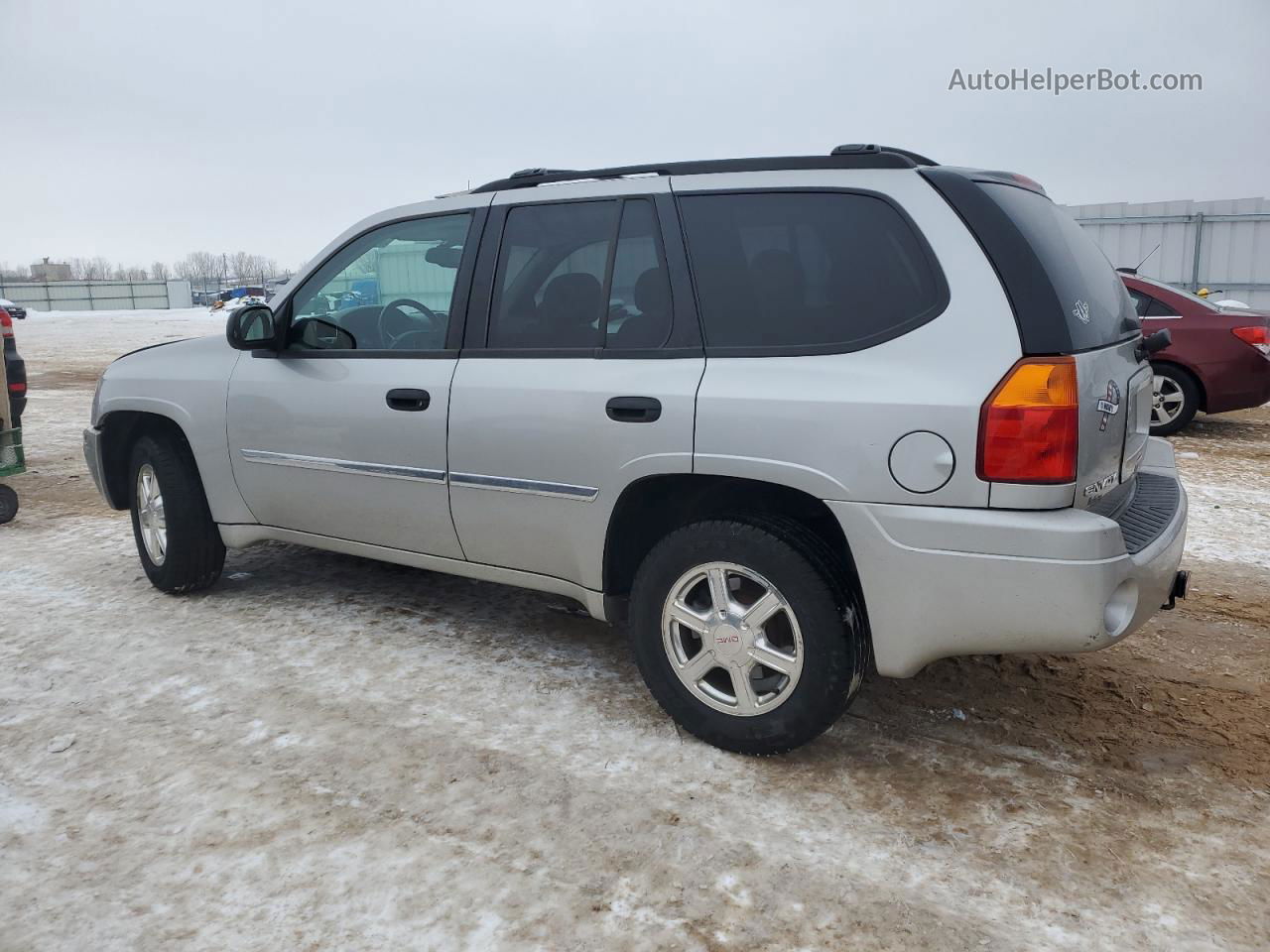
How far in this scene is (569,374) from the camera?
3514 millimetres

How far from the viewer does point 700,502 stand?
3.37 m

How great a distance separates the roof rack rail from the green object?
4.64m

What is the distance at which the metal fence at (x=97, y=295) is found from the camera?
67.8 m

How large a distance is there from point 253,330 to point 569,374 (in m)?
1.59

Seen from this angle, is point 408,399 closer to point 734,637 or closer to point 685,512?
point 685,512

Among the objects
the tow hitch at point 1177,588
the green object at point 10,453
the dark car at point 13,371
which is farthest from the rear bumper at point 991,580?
the dark car at point 13,371

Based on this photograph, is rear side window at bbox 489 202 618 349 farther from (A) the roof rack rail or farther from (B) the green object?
(B) the green object

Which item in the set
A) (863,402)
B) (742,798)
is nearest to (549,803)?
(742,798)

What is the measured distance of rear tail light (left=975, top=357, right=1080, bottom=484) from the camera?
8.89ft

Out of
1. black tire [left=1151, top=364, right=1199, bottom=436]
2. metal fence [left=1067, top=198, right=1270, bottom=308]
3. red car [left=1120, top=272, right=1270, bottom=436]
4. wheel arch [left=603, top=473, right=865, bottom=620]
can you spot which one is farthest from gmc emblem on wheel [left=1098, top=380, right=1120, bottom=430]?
metal fence [left=1067, top=198, right=1270, bottom=308]

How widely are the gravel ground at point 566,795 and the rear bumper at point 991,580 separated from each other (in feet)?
1.75

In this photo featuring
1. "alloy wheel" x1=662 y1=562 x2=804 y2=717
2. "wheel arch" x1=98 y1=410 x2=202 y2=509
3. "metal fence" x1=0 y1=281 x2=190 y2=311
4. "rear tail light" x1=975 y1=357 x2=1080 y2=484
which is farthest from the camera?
"metal fence" x1=0 y1=281 x2=190 y2=311

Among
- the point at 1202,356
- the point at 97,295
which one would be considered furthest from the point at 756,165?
the point at 97,295

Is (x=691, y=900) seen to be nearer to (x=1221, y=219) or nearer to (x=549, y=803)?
(x=549, y=803)
